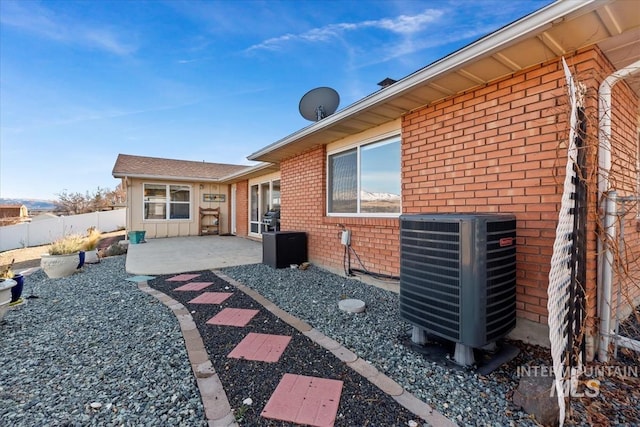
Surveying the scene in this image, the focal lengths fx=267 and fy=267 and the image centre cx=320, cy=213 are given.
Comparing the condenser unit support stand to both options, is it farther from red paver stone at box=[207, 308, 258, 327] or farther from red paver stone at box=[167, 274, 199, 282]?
red paver stone at box=[167, 274, 199, 282]

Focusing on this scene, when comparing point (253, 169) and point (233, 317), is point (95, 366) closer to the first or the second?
point (233, 317)

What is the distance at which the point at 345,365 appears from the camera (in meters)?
2.09

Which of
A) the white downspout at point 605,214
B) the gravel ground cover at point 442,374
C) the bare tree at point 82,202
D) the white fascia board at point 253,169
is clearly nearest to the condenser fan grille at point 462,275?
the gravel ground cover at point 442,374

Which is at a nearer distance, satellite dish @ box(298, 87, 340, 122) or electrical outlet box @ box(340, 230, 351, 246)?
electrical outlet box @ box(340, 230, 351, 246)

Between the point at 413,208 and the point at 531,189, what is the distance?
1.34 m

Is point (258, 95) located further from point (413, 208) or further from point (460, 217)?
point (460, 217)

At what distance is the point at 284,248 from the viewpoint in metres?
5.52

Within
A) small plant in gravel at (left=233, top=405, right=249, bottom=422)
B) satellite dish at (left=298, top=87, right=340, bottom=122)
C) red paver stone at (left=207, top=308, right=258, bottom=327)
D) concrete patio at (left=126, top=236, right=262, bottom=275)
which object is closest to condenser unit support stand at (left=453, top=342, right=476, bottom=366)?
small plant in gravel at (left=233, top=405, right=249, bottom=422)

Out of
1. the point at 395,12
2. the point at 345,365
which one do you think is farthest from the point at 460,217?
the point at 395,12

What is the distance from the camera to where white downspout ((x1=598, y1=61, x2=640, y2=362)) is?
2.16m

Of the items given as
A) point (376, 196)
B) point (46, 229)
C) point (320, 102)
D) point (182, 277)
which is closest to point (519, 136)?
point (376, 196)

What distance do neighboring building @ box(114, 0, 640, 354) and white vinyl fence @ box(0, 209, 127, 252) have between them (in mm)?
14388

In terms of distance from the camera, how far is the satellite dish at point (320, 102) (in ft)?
18.0

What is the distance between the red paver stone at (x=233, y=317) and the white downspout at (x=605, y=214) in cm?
324
